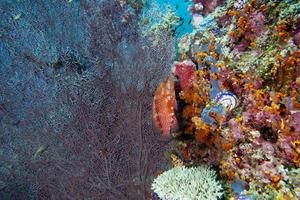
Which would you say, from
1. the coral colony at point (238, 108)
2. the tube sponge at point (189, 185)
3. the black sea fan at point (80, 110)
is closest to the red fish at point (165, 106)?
the coral colony at point (238, 108)

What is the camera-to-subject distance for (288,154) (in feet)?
8.19

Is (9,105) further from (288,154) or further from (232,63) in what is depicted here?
(288,154)

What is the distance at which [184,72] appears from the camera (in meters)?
3.70

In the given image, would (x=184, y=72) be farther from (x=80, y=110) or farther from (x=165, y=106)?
(x=80, y=110)

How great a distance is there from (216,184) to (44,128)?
7.13 feet

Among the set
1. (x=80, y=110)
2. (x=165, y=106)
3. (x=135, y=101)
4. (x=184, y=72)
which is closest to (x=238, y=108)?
(x=165, y=106)

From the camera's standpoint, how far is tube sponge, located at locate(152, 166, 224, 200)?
2.80 metres

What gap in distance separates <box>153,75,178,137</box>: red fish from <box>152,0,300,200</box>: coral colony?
0.01 metres

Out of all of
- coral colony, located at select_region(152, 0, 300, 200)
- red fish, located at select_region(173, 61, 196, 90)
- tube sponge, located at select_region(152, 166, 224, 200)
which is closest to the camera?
coral colony, located at select_region(152, 0, 300, 200)

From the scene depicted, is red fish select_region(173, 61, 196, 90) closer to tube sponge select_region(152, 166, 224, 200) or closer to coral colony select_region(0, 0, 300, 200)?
coral colony select_region(0, 0, 300, 200)

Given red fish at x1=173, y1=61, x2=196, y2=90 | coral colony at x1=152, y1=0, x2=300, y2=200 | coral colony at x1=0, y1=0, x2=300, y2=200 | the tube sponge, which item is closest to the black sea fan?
coral colony at x1=0, y1=0, x2=300, y2=200

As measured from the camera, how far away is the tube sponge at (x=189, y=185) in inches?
110

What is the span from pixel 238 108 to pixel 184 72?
3.22 ft

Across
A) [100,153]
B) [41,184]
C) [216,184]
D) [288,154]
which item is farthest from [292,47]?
[41,184]
